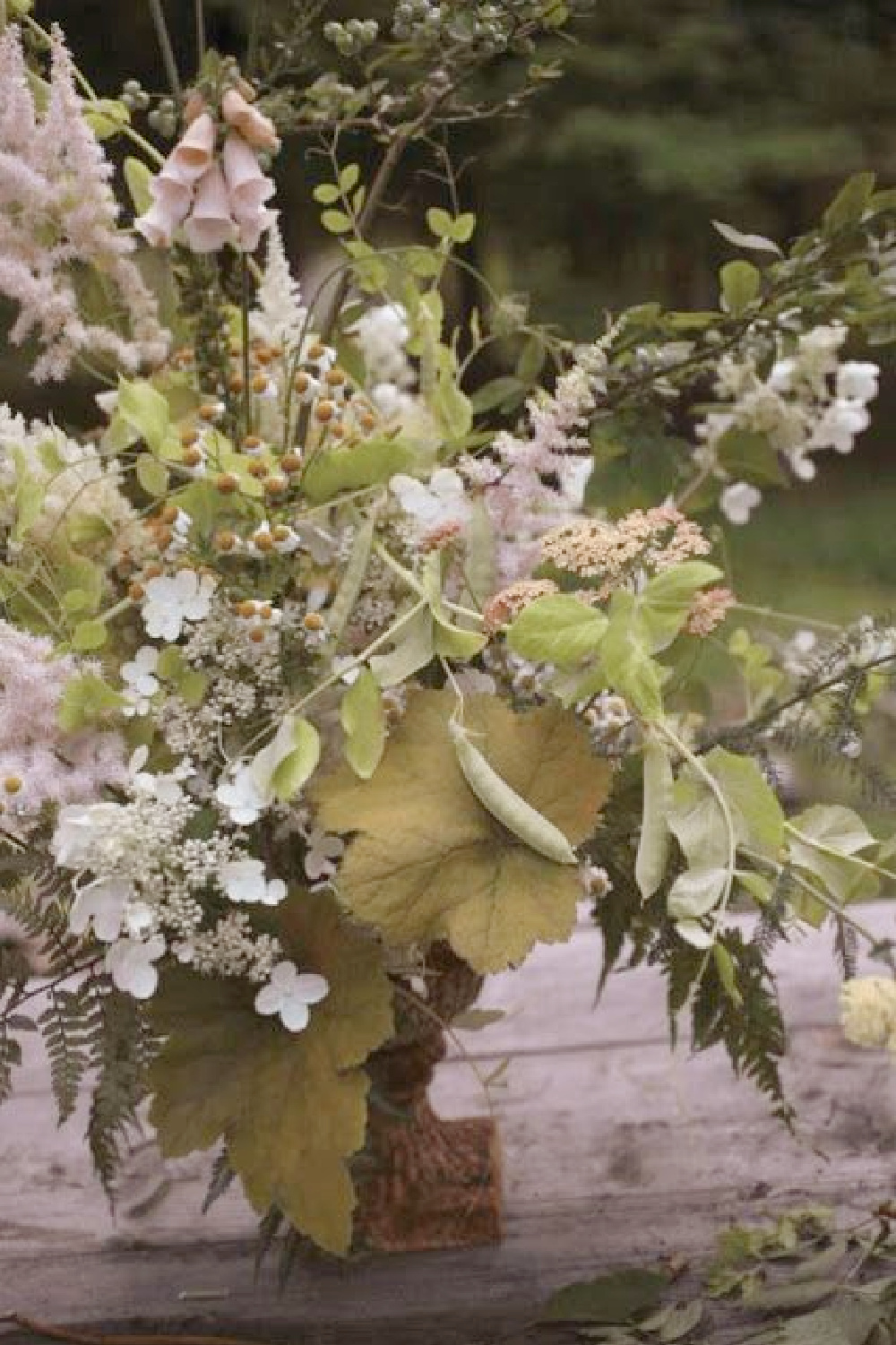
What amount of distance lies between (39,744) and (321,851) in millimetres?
113

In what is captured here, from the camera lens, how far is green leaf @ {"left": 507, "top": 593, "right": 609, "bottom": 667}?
0.63 metres

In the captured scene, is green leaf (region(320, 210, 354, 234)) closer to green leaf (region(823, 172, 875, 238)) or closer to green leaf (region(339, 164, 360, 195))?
green leaf (region(339, 164, 360, 195))

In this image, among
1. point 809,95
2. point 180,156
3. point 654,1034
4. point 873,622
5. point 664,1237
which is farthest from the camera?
point 809,95

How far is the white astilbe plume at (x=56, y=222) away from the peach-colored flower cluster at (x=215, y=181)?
3.2 inches

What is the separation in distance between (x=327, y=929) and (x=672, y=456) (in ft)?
1.05

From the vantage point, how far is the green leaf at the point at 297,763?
65cm

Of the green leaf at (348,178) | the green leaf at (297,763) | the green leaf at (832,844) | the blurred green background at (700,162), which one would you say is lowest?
the blurred green background at (700,162)

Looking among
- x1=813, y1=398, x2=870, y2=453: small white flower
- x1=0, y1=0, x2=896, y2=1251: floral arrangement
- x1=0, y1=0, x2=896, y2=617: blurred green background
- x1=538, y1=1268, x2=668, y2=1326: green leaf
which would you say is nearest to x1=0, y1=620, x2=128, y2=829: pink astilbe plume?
x1=0, y1=0, x2=896, y2=1251: floral arrangement

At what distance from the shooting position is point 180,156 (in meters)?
0.65

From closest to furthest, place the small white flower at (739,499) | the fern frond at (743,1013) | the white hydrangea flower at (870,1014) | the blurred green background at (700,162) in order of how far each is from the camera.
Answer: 1. the white hydrangea flower at (870,1014)
2. the fern frond at (743,1013)
3. the small white flower at (739,499)
4. the blurred green background at (700,162)

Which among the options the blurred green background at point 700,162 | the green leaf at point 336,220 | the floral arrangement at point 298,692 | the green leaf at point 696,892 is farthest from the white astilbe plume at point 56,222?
the blurred green background at point 700,162

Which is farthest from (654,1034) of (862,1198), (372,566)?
(372,566)

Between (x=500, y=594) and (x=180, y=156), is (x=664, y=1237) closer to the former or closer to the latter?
(x=500, y=594)

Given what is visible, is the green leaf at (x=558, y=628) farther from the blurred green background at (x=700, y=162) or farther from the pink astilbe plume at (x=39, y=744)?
the blurred green background at (x=700, y=162)
